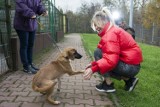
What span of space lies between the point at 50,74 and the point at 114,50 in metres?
1.09

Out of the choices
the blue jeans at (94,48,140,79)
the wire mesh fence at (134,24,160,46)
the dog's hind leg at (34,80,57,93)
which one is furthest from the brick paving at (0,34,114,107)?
the wire mesh fence at (134,24,160,46)

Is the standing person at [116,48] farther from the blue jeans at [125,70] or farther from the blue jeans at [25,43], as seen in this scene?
the blue jeans at [25,43]

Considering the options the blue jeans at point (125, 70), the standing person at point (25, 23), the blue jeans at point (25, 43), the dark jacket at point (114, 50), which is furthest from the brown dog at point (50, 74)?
the blue jeans at point (25, 43)

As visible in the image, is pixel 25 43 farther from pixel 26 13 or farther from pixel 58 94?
pixel 58 94

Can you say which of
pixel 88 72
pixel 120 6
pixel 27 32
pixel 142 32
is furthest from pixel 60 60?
pixel 120 6

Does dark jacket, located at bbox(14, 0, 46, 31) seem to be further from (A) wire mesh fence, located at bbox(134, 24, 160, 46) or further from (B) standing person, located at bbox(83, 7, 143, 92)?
(A) wire mesh fence, located at bbox(134, 24, 160, 46)

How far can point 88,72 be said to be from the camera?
15.4 ft

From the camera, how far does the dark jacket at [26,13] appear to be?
648 centimetres

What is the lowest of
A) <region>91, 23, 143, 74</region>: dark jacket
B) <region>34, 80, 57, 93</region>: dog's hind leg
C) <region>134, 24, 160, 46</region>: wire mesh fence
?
<region>134, 24, 160, 46</region>: wire mesh fence

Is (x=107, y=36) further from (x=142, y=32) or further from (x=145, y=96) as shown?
(x=142, y=32)

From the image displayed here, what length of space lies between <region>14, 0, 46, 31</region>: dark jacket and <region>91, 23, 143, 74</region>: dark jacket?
6.70 feet

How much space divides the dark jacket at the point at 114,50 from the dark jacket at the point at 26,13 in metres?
2.04

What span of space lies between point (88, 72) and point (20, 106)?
1.14m

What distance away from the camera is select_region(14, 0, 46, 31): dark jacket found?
6.48m
